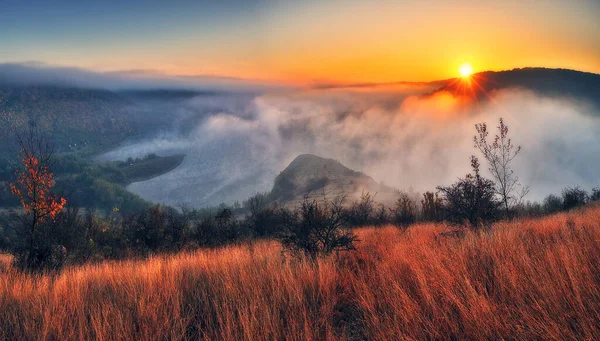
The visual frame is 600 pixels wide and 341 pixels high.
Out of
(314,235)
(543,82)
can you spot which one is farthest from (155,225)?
(543,82)

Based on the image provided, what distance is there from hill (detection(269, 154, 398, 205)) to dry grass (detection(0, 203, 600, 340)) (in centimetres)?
9075

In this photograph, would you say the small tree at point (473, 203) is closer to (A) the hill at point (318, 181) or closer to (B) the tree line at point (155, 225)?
(B) the tree line at point (155, 225)

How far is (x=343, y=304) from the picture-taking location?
461cm

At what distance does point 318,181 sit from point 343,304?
109m

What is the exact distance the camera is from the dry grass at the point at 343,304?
10.6 feet

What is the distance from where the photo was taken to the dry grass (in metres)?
3.22

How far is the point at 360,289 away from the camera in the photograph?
4652 mm

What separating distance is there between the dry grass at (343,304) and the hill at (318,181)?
298 ft

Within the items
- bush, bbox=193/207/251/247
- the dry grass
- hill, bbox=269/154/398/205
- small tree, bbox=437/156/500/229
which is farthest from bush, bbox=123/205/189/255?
hill, bbox=269/154/398/205

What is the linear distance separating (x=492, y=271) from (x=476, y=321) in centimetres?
188

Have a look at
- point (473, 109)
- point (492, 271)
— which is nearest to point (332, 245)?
point (492, 271)

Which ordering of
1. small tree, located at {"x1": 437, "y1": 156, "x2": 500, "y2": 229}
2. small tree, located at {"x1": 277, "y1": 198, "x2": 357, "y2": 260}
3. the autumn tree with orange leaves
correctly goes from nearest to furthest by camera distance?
small tree, located at {"x1": 277, "y1": 198, "x2": 357, "y2": 260} < the autumn tree with orange leaves < small tree, located at {"x1": 437, "y1": 156, "x2": 500, "y2": 229}

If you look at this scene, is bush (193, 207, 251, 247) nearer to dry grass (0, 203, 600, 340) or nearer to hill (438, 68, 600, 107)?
dry grass (0, 203, 600, 340)

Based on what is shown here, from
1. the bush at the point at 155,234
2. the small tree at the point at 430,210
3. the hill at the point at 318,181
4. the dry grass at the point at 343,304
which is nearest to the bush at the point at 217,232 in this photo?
the bush at the point at 155,234
